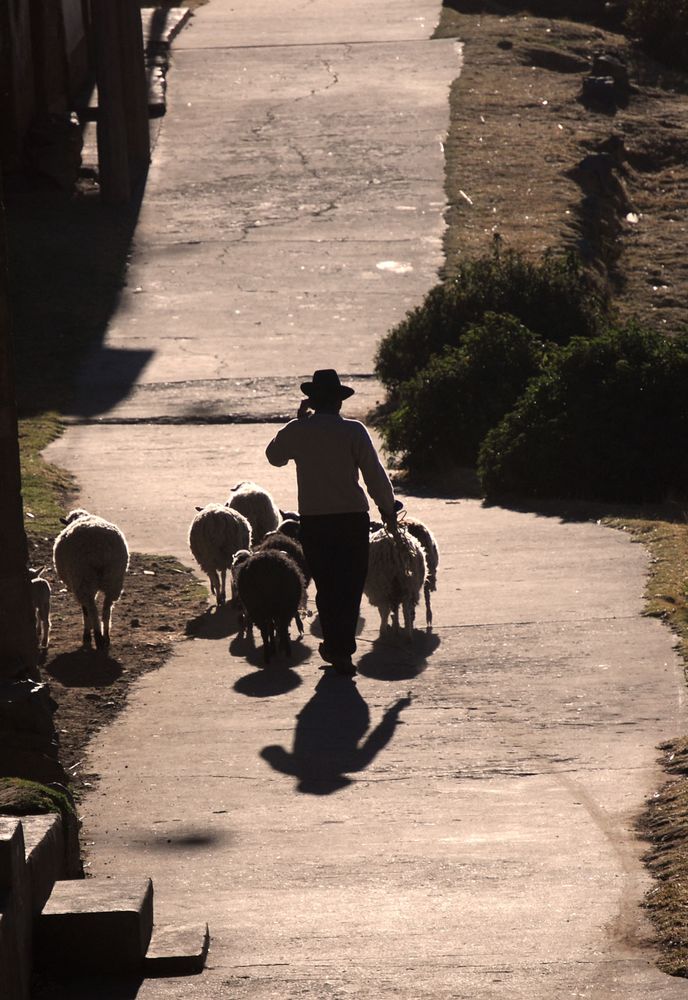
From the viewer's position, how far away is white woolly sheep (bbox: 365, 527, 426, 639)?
11305 mm

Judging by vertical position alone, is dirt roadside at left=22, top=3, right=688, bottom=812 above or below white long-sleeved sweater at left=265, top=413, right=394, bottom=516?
below

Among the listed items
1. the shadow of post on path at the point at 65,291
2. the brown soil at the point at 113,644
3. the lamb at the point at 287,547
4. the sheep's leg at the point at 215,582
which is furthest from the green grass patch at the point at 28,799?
the shadow of post on path at the point at 65,291

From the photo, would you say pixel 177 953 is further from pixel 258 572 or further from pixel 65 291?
pixel 65 291

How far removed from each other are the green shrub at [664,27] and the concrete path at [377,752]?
1642 cm

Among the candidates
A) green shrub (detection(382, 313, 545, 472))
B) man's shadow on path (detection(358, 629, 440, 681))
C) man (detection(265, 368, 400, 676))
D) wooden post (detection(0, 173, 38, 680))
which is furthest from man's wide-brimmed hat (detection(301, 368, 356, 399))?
green shrub (detection(382, 313, 545, 472))

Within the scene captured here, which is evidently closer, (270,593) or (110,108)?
(270,593)

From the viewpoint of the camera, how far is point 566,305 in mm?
20547

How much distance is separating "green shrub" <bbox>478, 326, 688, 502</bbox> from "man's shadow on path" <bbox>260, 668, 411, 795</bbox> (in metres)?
5.95

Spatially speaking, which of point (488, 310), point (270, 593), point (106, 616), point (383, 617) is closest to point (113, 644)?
point (106, 616)

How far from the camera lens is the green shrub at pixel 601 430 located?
16.0 metres

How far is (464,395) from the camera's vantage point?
18.0 meters

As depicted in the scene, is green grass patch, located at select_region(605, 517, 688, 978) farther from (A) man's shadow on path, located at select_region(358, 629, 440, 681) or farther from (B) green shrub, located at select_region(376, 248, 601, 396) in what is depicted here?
(B) green shrub, located at select_region(376, 248, 601, 396)

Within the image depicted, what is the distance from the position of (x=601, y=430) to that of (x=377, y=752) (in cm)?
768

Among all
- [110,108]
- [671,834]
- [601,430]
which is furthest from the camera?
[110,108]
